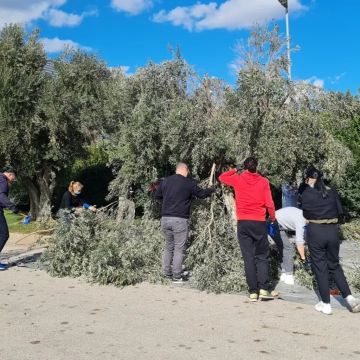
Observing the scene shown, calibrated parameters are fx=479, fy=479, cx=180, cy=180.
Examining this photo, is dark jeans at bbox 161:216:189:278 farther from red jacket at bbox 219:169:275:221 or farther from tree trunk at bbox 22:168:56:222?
tree trunk at bbox 22:168:56:222

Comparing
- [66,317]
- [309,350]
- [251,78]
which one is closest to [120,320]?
[66,317]

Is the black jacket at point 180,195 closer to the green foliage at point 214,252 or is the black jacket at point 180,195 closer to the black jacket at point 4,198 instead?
the green foliage at point 214,252

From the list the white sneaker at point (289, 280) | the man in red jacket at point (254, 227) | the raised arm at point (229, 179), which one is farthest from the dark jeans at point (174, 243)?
the white sneaker at point (289, 280)

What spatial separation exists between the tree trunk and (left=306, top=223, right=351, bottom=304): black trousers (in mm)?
10725

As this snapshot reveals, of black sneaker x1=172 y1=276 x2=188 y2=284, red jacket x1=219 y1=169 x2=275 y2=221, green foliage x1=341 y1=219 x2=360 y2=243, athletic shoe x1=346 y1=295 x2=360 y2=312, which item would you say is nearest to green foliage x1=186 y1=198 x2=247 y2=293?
black sneaker x1=172 y1=276 x2=188 y2=284

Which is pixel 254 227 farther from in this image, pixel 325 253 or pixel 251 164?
pixel 325 253

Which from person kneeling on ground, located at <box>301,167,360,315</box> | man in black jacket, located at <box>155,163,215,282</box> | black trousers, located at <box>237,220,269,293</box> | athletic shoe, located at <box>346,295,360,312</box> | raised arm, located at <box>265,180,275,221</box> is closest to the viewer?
athletic shoe, located at <box>346,295,360,312</box>

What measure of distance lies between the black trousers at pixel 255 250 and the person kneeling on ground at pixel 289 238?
2.50 feet

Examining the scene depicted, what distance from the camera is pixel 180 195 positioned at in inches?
274

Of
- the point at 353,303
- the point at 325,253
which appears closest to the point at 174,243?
the point at 325,253

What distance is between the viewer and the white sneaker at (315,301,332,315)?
17.4 ft

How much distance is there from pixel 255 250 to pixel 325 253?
0.90 metres

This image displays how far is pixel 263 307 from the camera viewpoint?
18.5 ft

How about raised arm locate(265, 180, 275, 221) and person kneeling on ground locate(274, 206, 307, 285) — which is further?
person kneeling on ground locate(274, 206, 307, 285)
